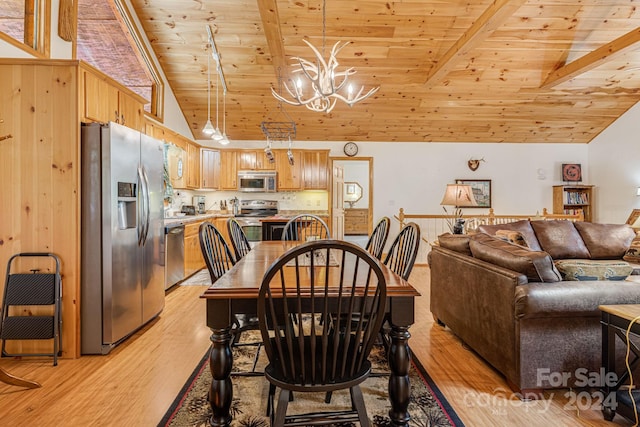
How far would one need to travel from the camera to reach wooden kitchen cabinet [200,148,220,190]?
21.6ft

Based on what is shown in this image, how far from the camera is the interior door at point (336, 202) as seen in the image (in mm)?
6930

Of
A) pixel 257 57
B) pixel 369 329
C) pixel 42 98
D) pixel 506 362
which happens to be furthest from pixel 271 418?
pixel 257 57

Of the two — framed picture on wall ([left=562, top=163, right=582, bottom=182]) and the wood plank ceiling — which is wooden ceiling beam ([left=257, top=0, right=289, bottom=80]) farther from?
framed picture on wall ([left=562, top=163, right=582, bottom=182])

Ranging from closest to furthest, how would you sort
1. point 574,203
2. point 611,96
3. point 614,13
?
point 614,13 < point 611,96 < point 574,203

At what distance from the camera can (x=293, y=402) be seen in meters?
1.99

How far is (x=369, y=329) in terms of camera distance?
4.69ft

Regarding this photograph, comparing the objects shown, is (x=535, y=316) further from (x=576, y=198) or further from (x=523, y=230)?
(x=576, y=198)

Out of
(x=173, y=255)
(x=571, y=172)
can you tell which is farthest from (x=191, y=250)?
(x=571, y=172)

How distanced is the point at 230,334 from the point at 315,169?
5.43 meters

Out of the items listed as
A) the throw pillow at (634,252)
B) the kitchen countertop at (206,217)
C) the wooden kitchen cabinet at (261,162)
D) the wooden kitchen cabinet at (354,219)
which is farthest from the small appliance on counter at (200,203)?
the throw pillow at (634,252)

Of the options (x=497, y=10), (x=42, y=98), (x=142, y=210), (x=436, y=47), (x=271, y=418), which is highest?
(x=436, y=47)

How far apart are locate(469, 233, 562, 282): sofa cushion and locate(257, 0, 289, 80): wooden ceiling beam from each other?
322 cm

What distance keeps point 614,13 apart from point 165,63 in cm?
625

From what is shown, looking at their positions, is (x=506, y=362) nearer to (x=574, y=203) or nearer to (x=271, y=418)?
(x=271, y=418)
